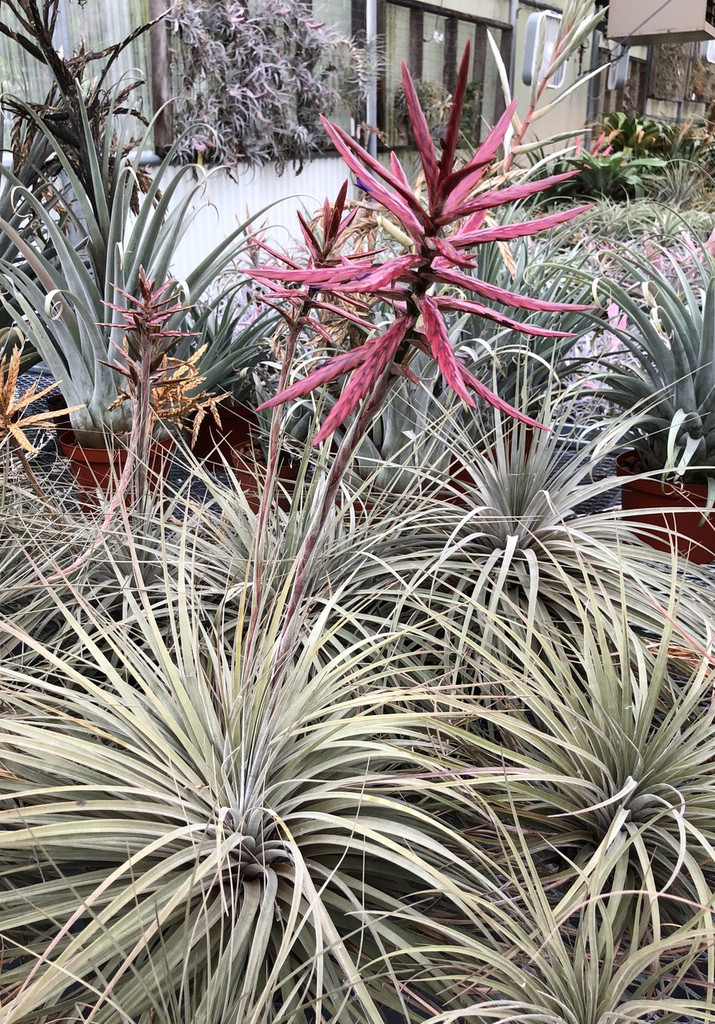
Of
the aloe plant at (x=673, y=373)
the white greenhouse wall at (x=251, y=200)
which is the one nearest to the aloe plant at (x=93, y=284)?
the aloe plant at (x=673, y=373)

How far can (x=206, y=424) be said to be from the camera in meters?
1.78

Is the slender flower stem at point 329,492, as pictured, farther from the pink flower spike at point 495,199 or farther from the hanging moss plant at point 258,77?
the hanging moss plant at point 258,77

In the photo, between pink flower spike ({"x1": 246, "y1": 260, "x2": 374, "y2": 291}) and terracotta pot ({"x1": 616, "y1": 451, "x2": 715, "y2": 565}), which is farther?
terracotta pot ({"x1": 616, "y1": 451, "x2": 715, "y2": 565})

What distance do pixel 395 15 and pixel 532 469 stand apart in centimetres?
523

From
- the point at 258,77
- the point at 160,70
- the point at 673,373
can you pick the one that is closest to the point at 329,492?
the point at 673,373

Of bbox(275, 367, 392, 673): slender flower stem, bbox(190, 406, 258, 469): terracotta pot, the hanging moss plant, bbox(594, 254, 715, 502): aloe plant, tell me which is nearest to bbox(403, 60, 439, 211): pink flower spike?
bbox(275, 367, 392, 673): slender flower stem

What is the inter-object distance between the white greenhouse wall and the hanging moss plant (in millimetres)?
97

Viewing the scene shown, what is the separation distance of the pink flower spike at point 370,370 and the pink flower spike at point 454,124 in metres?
0.08

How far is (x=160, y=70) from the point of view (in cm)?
343

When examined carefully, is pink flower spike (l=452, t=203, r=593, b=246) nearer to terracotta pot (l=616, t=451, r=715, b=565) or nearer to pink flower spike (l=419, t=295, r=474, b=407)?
pink flower spike (l=419, t=295, r=474, b=407)

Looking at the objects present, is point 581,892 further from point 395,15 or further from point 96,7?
point 395,15

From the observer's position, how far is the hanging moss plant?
12.1 ft

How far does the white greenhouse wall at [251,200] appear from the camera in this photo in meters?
3.80

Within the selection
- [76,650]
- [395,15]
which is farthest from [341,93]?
[76,650]
